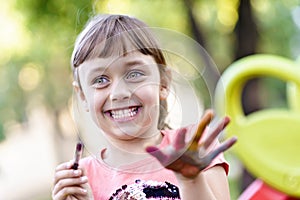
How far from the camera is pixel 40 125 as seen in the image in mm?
6516

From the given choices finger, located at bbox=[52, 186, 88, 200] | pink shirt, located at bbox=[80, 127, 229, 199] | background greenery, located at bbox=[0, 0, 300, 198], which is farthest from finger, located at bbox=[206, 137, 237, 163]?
background greenery, located at bbox=[0, 0, 300, 198]

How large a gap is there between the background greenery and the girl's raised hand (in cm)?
163

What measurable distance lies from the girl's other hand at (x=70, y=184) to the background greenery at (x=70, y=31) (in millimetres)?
1464

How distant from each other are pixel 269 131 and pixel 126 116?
202 millimetres

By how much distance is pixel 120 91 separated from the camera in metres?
0.82

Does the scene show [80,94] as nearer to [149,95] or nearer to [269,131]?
[149,95]

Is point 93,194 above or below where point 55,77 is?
above

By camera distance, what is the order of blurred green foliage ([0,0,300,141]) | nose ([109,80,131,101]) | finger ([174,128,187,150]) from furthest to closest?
blurred green foliage ([0,0,300,141]) → nose ([109,80,131,101]) → finger ([174,128,187,150])

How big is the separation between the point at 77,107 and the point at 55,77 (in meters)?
5.75

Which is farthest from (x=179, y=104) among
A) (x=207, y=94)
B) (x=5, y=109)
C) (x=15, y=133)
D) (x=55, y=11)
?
(x=5, y=109)

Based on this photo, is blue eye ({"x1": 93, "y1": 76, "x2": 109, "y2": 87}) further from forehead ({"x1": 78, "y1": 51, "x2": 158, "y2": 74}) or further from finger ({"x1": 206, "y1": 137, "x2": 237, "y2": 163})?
finger ({"x1": 206, "y1": 137, "x2": 237, "y2": 163})

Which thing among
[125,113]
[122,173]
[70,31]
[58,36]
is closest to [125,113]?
[125,113]

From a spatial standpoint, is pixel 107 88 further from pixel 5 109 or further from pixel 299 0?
pixel 5 109

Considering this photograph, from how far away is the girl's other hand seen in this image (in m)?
0.89
